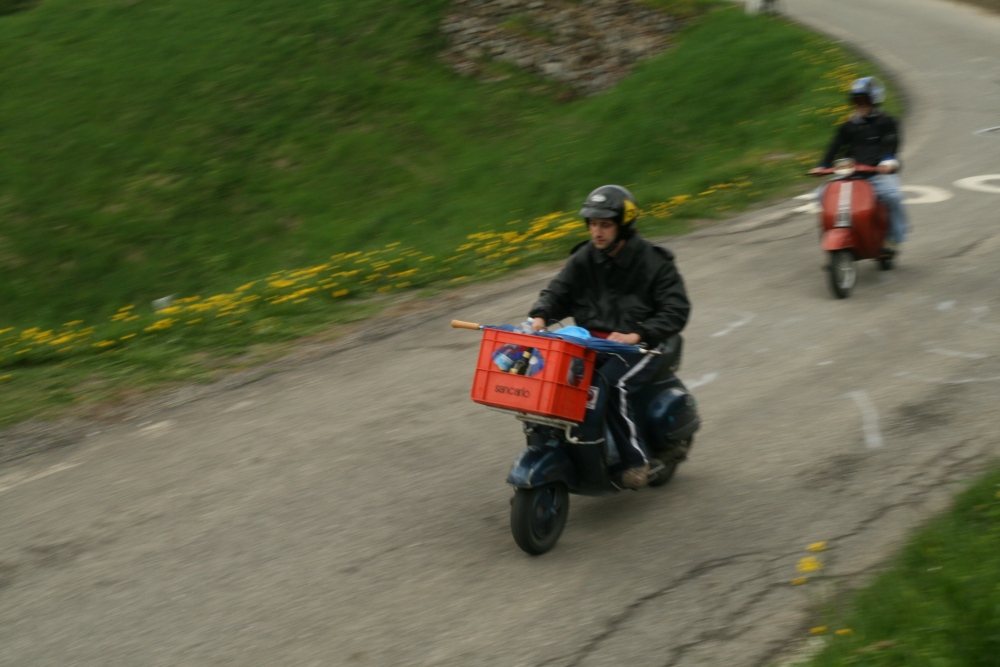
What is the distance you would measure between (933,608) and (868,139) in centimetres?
763

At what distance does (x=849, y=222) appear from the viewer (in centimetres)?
1074

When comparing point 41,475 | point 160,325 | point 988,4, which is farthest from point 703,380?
point 988,4

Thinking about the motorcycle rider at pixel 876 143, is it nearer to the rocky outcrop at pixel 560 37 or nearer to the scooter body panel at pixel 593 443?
the scooter body panel at pixel 593 443

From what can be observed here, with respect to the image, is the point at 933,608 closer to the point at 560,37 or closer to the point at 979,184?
the point at 979,184

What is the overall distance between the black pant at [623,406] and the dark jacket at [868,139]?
600 centimetres

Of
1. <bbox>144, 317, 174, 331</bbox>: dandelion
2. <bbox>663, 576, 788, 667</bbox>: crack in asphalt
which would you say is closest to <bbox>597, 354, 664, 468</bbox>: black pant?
<bbox>663, 576, 788, 667</bbox>: crack in asphalt

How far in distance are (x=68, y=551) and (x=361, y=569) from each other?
1.86 meters

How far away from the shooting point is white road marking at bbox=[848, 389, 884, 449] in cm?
721

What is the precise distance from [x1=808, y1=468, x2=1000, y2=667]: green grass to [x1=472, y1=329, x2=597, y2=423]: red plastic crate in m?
1.65

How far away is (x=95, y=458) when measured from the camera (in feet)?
26.3

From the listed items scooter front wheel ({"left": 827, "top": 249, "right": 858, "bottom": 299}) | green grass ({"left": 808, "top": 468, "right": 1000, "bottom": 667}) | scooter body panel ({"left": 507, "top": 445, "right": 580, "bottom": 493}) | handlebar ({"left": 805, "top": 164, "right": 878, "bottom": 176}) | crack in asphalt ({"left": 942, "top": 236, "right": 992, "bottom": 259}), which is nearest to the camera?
green grass ({"left": 808, "top": 468, "right": 1000, "bottom": 667})

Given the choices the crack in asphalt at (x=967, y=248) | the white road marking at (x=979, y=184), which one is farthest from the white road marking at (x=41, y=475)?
the white road marking at (x=979, y=184)

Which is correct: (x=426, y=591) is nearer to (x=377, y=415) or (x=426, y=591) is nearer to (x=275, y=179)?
(x=377, y=415)

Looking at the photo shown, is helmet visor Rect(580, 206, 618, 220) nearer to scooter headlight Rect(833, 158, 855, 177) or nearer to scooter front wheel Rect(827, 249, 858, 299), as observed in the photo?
scooter front wheel Rect(827, 249, 858, 299)
